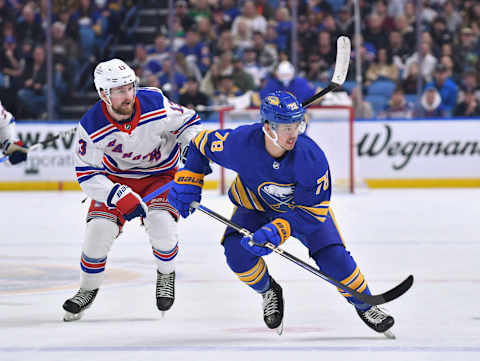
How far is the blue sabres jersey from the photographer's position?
326 centimetres

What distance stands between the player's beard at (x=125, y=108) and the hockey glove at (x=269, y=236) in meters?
0.83

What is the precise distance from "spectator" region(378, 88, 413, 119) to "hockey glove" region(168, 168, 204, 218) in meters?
6.59

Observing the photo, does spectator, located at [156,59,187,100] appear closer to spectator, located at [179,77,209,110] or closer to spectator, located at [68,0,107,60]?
spectator, located at [179,77,209,110]

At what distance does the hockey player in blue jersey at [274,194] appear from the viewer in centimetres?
325

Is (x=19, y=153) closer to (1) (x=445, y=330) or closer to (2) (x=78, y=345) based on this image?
(2) (x=78, y=345)

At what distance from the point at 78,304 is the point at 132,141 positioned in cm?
69

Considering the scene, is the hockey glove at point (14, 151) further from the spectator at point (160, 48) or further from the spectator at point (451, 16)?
the spectator at point (451, 16)

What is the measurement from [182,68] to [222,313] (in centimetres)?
650

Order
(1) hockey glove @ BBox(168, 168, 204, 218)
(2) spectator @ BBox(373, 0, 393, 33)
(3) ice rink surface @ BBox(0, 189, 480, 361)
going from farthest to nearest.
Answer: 1. (2) spectator @ BBox(373, 0, 393, 33)
2. (1) hockey glove @ BBox(168, 168, 204, 218)
3. (3) ice rink surface @ BBox(0, 189, 480, 361)

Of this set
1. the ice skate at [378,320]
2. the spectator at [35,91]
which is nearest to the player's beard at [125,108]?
the ice skate at [378,320]

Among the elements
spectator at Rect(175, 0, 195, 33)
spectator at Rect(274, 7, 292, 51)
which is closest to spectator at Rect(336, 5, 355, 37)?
spectator at Rect(274, 7, 292, 51)

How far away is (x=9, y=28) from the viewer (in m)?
10.4

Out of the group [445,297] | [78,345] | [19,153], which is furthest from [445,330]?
[19,153]

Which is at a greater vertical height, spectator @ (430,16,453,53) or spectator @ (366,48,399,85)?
spectator @ (430,16,453,53)
